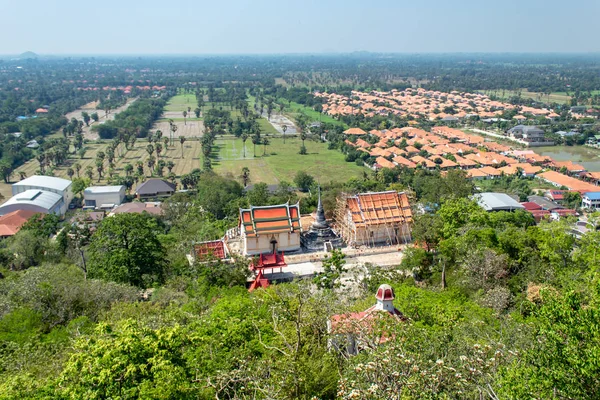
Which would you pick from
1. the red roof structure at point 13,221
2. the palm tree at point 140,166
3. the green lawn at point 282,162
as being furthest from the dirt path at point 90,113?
the red roof structure at point 13,221

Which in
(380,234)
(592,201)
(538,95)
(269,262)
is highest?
(269,262)

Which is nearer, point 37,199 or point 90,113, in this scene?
point 37,199

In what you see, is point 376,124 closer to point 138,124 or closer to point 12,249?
point 138,124

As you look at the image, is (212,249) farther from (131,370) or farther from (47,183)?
(47,183)

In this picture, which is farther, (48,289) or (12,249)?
(12,249)

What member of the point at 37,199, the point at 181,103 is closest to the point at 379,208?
the point at 37,199

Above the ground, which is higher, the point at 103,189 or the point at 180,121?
the point at 103,189

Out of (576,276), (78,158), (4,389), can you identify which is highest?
(4,389)

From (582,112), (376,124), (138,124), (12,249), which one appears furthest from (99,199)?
(582,112)
